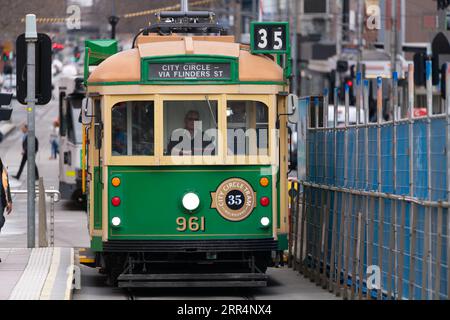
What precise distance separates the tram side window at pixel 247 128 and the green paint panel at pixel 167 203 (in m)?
0.27

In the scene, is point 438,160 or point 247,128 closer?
point 438,160

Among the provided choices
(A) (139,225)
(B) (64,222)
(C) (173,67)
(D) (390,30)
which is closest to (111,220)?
(A) (139,225)

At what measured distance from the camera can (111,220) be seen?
56.1ft

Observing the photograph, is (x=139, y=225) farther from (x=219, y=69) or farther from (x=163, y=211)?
(x=219, y=69)

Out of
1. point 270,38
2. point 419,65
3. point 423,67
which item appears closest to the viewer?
point 270,38

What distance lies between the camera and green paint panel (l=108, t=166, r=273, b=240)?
55.9 feet

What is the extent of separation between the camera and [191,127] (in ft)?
56.1

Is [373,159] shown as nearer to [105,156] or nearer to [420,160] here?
[420,160]

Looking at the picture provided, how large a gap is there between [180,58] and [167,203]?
1714 millimetres

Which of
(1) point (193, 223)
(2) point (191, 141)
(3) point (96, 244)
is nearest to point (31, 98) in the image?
(3) point (96, 244)

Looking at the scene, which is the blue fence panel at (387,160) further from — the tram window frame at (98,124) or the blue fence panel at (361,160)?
the tram window frame at (98,124)

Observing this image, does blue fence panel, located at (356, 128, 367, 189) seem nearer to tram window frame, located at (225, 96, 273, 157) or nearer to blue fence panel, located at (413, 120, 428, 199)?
tram window frame, located at (225, 96, 273, 157)

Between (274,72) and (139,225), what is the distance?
2414 mm
